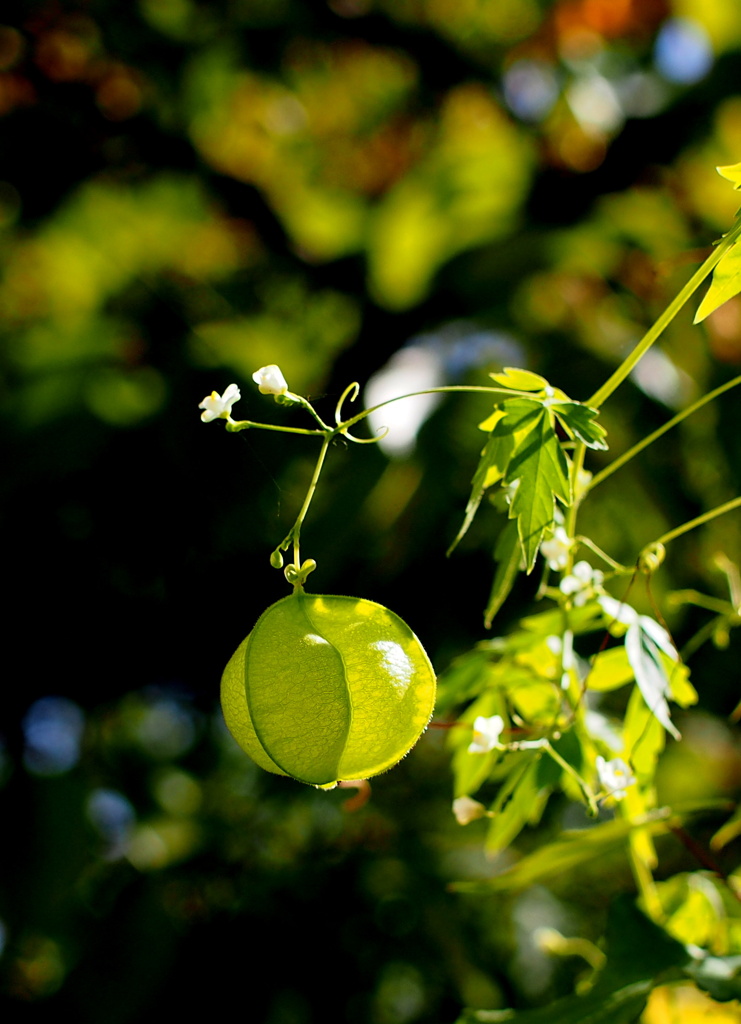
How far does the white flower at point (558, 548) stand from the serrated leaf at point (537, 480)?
8cm

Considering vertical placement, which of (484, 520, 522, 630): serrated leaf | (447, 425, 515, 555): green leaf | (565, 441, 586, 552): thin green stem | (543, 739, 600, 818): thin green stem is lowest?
(543, 739, 600, 818): thin green stem

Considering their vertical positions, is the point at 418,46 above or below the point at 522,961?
above

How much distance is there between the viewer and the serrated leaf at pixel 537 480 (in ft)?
1.30

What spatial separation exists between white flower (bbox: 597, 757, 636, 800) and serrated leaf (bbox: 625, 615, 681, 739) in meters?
0.03

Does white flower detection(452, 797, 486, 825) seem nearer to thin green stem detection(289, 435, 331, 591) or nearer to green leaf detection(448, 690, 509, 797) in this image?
green leaf detection(448, 690, 509, 797)

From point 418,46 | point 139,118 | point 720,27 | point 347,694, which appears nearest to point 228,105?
point 139,118

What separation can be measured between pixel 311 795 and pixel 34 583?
72 cm

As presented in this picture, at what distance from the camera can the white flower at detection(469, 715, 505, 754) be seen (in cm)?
46

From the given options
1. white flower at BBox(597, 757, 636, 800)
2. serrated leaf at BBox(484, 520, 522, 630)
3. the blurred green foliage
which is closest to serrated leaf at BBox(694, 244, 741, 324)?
serrated leaf at BBox(484, 520, 522, 630)

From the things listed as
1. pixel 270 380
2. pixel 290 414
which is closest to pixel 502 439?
pixel 270 380

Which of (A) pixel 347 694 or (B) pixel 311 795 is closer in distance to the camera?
(A) pixel 347 694

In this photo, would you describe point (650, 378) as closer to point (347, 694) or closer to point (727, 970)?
point (727, 970)

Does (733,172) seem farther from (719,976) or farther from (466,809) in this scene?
Answer: (719,976)

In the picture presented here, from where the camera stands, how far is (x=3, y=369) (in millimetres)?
1586
